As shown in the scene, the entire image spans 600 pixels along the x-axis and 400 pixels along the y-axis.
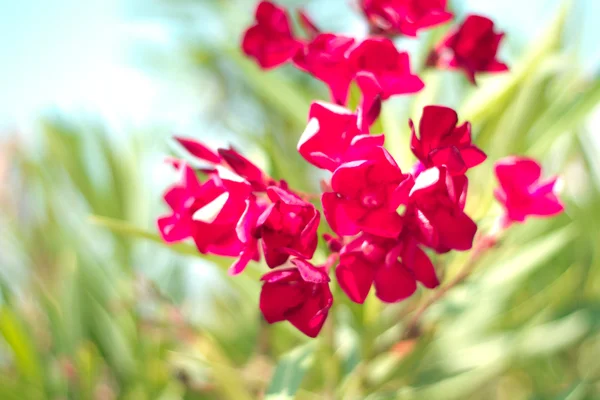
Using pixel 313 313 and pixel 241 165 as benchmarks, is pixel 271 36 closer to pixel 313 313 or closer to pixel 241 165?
pixel 241 165

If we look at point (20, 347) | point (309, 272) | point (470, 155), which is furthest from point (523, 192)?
point (20, 347)

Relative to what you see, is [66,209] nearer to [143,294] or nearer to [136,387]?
[143,294]

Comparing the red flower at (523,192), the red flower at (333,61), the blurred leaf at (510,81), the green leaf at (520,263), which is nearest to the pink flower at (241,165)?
the red flower at (333,61)

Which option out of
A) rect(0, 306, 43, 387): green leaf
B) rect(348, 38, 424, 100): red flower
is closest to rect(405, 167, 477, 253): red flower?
rect(348, 38, 424, 100): red flower

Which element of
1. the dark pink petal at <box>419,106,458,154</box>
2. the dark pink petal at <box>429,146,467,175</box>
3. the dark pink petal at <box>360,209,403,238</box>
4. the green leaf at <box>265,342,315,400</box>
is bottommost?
the green leaf at <box>265,342,315,400</box>

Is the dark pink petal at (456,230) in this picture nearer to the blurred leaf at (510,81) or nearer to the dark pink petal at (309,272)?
the dark pink petal at (309,272)

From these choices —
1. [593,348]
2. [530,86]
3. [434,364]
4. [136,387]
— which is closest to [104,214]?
[136,387]

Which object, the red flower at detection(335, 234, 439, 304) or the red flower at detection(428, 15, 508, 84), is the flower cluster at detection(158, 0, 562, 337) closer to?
the red flower at detection(335, 234, 439, 304)
